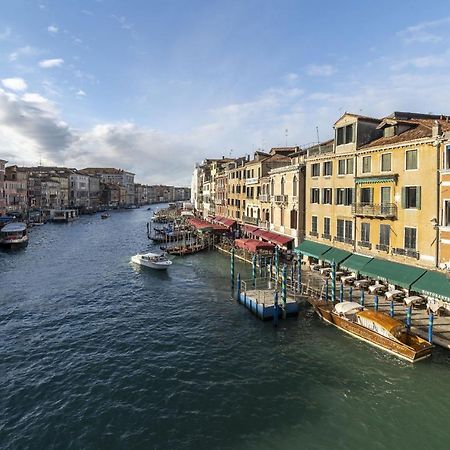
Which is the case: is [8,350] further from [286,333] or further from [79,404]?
[286,333]

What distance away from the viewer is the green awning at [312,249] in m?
41.4

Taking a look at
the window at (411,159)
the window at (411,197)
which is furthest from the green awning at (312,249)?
the window at (411,159)

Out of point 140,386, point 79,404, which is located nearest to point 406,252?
point 140,386

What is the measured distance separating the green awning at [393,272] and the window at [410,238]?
171 centimetres

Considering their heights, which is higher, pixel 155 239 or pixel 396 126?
pixel 396 126

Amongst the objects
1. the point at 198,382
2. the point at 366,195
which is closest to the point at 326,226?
the point at 366,195

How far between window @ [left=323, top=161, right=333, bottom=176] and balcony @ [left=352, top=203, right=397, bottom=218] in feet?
20.2

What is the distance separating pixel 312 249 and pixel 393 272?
41.9 ft

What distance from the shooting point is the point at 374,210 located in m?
34.6

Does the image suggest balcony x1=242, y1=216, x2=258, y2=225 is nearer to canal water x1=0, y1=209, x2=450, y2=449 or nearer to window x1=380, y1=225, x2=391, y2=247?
canal water x1=0, y1=209, x2=450, y2=449

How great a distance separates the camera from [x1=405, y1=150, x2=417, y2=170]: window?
31.0 metres

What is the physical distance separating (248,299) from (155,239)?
51.3 metres

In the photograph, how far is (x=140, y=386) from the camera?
22.1 meters

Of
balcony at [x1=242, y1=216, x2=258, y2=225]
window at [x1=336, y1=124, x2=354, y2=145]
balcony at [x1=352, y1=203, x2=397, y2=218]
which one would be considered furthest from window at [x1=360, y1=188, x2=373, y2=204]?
balcony at [x1=242, y1=216, x2=258, y2=225]
